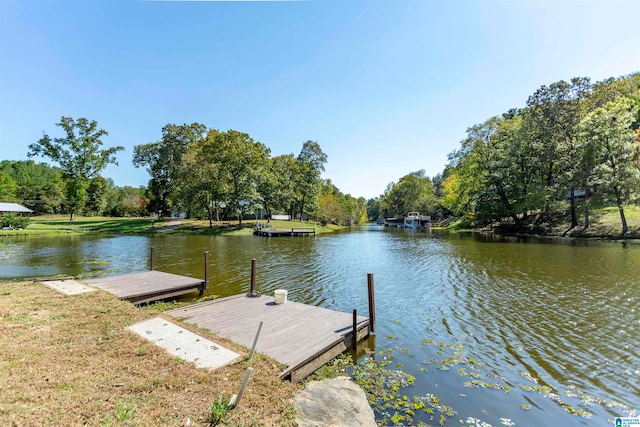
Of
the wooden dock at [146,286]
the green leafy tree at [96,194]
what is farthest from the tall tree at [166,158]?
the wooden dock at [146,286]

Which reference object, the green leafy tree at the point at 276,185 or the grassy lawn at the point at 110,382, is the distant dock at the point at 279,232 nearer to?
the green leafy tree at the point at 276,185

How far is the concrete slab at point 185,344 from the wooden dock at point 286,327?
584 mm

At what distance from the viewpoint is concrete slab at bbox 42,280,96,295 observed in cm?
878

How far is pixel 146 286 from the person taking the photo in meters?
10.1

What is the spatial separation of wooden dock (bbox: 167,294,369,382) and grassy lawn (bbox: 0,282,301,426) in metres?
0.45

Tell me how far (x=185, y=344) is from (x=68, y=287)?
22.7ft

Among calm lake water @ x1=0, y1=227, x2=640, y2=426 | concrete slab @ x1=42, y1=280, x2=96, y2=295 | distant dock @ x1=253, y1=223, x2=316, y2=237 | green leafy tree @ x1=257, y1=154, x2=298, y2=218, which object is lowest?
calm lake water @ x1=0, y1=227, x2=640, y2=426

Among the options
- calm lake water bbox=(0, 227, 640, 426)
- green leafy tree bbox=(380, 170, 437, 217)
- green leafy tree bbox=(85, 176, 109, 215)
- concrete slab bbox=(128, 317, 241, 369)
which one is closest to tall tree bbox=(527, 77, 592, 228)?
calm lake water bbox=(0, 227, 640, 426)

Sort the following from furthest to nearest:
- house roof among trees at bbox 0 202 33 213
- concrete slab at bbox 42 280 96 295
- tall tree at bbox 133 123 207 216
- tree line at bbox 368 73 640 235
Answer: tall tree at bbox 133 123 207 216
house roof among trees at bbox 0 202 33 213
tree line at bbox 368 73 640 235
concrete slab at bbox 42 280 96 295

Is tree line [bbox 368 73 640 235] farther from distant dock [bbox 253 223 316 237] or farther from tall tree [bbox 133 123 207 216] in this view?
tall tree [bbox 133 123 207 216]

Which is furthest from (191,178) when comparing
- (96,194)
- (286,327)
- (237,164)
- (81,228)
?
(286,327)

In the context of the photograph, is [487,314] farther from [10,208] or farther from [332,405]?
[10,208]

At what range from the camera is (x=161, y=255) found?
19656mm

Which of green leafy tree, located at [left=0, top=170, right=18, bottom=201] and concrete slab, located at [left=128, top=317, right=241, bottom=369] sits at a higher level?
green leafy tree, located at [left=0, top=170, right=18, bottom=201]
